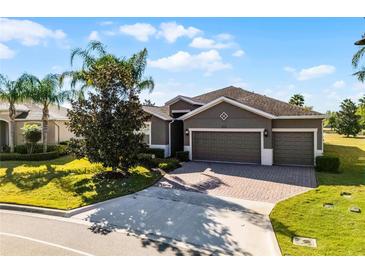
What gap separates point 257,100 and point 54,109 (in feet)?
65.7

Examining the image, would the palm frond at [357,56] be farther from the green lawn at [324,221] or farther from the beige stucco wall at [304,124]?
the green lawn at [324,221]

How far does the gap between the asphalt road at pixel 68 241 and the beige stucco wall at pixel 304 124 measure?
13127 millimetres

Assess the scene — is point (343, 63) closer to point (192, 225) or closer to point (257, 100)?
point (257, 100)

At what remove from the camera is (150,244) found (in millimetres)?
6828

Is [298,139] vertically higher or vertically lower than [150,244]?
higher

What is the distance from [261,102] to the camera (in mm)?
20672

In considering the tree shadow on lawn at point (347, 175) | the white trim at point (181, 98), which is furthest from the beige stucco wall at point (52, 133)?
the tree shadow on lawn at point (347, 175)

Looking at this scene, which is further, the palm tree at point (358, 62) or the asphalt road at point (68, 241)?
the palm tree at point (358, 62)

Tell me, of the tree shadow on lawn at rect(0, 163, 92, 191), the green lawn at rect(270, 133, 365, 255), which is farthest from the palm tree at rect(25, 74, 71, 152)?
the green lawn at rect(270, 133, 365, 255)

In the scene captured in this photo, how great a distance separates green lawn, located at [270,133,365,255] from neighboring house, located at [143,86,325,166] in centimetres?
478

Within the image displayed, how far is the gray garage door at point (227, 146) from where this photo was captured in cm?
1803

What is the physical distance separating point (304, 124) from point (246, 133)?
3.62m

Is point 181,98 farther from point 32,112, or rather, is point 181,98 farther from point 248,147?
point 32,112
